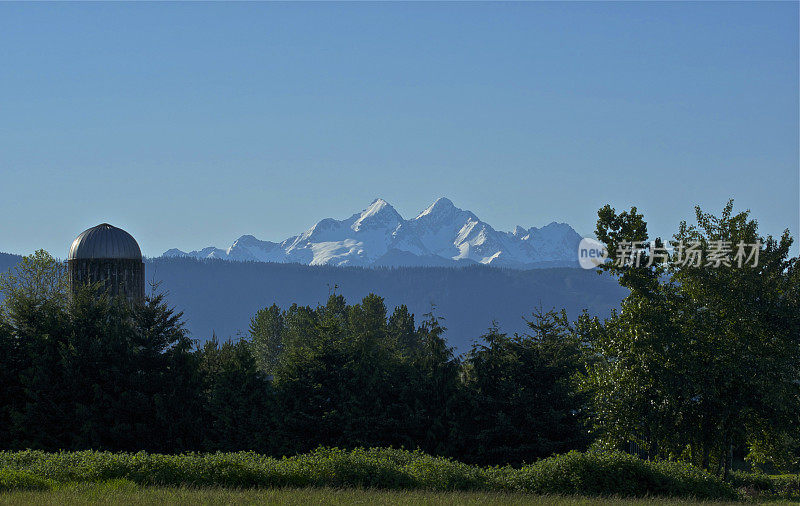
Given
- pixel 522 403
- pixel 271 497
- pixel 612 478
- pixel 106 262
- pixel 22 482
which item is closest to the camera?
pixel 271 497

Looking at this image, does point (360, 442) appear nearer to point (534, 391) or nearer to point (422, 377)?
point (422, 377)

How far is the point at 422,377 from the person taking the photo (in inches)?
1735

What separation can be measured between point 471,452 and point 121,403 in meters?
18.0

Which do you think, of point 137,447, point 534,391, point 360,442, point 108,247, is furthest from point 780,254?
point 108,247

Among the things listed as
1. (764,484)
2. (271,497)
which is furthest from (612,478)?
(764,484)

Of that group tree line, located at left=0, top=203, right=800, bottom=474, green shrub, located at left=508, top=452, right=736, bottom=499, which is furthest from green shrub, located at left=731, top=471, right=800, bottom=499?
green shrub, located at left=508, top=452, right=736, bottom=499

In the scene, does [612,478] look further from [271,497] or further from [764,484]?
[764,484]

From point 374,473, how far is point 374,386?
17.0 metres

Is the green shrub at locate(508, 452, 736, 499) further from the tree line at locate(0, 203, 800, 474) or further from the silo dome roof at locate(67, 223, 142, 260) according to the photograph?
the silo dome roof at locate(67, 223, 142, 260)

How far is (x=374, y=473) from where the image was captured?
88.4 ft

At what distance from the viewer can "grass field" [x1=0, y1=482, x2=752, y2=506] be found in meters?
21.3

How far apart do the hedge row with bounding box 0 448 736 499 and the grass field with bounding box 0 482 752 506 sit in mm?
1589

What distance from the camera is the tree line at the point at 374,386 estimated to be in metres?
32.4

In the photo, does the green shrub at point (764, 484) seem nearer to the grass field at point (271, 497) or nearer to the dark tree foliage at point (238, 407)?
the grass field at point (271, 497)
